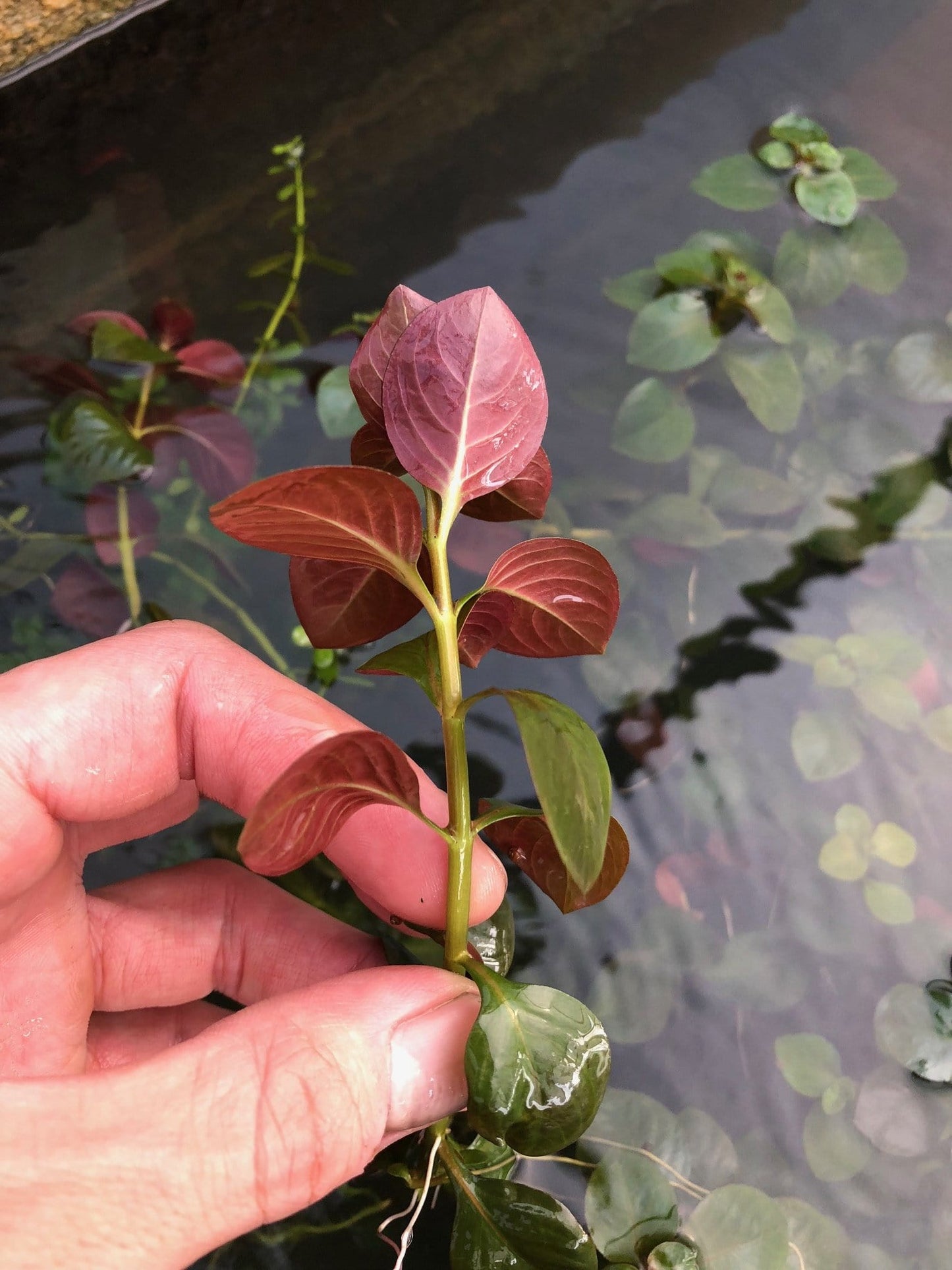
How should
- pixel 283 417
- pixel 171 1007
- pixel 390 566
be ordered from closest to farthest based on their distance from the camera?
pixel 390 566
pixel 171 1007
pixel 283 417

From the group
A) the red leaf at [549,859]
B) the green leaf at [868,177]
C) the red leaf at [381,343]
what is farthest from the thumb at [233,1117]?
the green leaf at [868,177]

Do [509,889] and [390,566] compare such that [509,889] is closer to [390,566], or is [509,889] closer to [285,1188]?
[285,1188]

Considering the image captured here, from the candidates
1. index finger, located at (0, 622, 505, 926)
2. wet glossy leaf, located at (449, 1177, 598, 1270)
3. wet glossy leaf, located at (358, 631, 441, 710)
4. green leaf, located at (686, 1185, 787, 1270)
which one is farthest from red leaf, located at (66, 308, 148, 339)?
green leaf, located at (686, 1185, 787, 1270)

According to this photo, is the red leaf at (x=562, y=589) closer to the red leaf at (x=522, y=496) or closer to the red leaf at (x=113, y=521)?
the red leaf at (x=522, y=496)

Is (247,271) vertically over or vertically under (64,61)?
under

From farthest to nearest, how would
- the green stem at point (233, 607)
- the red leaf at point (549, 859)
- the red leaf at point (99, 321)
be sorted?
the red leaf at point (99, 321) < the green stem at point (233, 607) < the red leaf at point (549, 859)

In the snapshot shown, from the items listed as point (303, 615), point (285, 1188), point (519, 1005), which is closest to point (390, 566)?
point (303, 615)
